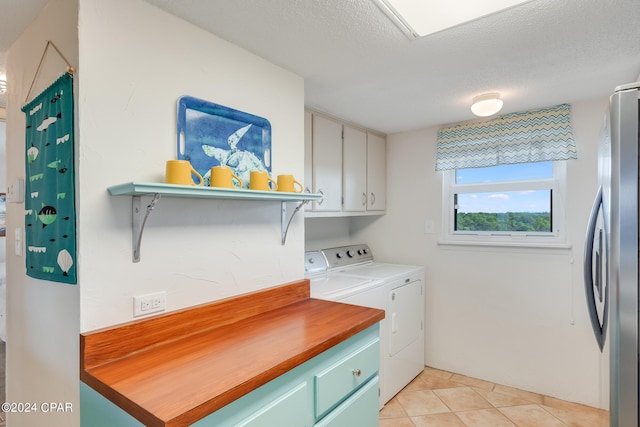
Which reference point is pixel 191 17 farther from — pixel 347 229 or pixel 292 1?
pixel 347 229

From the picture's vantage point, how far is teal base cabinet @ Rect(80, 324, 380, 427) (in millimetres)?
1045

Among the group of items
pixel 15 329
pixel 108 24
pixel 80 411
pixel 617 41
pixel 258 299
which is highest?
pixel 617 41

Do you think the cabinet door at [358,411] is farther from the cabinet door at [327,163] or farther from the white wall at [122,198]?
the cabinet door at [327,163]

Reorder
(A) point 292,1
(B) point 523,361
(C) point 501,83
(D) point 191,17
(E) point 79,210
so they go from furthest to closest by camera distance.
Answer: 1. (B) point 523,361
2. (C) point 501,83
3. (D) point 191,17
4. (A) point 292,1
5. (E) point 79,210

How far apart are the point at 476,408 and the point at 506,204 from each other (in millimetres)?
1572

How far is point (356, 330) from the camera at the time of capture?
60.7 inches

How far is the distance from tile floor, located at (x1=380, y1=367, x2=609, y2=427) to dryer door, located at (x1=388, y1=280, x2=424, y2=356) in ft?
1.24

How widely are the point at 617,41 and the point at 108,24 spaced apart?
84.0 inches

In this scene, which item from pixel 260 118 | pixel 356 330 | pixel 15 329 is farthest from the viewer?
pixel 260 118

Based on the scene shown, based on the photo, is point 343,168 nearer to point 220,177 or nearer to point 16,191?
point 220,177

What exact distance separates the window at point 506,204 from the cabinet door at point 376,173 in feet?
1.89

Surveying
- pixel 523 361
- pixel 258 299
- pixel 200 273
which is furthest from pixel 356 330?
pixel 523 361

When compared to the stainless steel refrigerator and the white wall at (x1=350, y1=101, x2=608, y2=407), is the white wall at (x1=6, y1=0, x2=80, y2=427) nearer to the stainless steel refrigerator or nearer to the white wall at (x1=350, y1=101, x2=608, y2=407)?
the stainless steel refrigerator

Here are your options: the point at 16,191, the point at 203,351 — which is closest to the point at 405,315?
the point at 203,351
